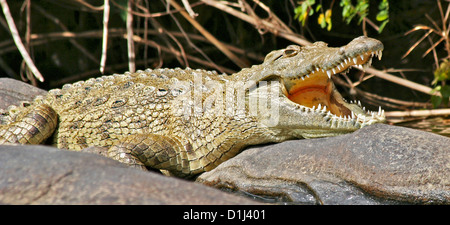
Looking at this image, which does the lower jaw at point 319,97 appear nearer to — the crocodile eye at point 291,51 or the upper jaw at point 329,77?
the upper jaw at point 329,77

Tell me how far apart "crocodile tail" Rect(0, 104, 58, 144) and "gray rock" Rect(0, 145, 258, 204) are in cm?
191

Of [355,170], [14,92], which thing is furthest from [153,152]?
[14,92]

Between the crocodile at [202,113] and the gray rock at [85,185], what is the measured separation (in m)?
1.22

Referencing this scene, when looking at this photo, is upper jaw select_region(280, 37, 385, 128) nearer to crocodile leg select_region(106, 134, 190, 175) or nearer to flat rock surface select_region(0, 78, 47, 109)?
crocodile leg select_region(106, 134, 190, 175)

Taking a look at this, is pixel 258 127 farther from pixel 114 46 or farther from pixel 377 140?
pixel 114 46

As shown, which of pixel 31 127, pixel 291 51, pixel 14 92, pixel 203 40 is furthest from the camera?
pixel 203 40

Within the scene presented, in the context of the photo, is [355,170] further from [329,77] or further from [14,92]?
[14,92]

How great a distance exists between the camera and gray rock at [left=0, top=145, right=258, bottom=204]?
213 cm

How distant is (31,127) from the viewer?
4355 millimetres

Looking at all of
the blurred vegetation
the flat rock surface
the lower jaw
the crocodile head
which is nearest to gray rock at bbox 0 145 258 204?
the crocodile head

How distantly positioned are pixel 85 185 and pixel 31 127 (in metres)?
2.40
